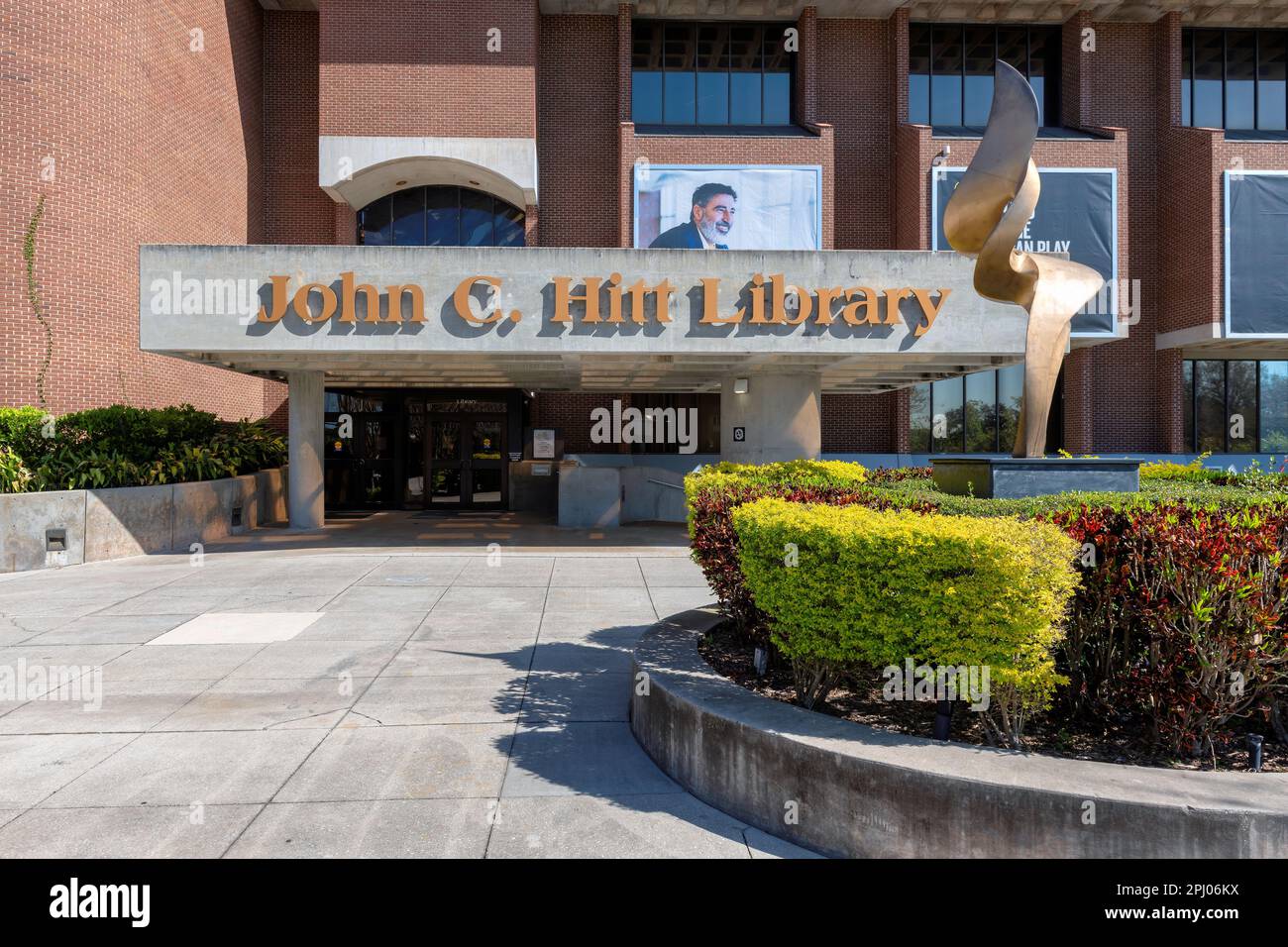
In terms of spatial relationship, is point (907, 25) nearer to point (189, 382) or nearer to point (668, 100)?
point (668, 100)

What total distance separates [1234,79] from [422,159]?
2616cm

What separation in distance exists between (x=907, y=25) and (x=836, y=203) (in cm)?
579

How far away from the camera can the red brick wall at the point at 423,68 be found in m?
20.5

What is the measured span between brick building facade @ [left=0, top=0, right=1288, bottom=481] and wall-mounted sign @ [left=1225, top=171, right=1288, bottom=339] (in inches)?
16.1

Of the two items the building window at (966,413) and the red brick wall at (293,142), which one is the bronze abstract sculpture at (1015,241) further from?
the red brick wall at (293,142)

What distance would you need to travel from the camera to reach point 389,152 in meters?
20.4

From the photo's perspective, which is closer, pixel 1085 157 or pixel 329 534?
pixel 329 534

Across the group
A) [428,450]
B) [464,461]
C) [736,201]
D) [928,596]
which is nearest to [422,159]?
[428,450]

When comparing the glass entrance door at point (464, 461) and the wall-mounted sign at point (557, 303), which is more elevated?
the wall-mounted sign at point (557, 303)

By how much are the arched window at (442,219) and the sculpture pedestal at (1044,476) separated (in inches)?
712

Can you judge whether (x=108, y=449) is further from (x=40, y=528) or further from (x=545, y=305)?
(x=545, y=305)

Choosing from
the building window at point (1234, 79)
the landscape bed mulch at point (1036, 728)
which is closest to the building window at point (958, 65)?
the building window at point (1234, 79)

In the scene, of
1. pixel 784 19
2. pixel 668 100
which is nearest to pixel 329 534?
pixel 668 100

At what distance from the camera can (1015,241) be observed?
7.35m
